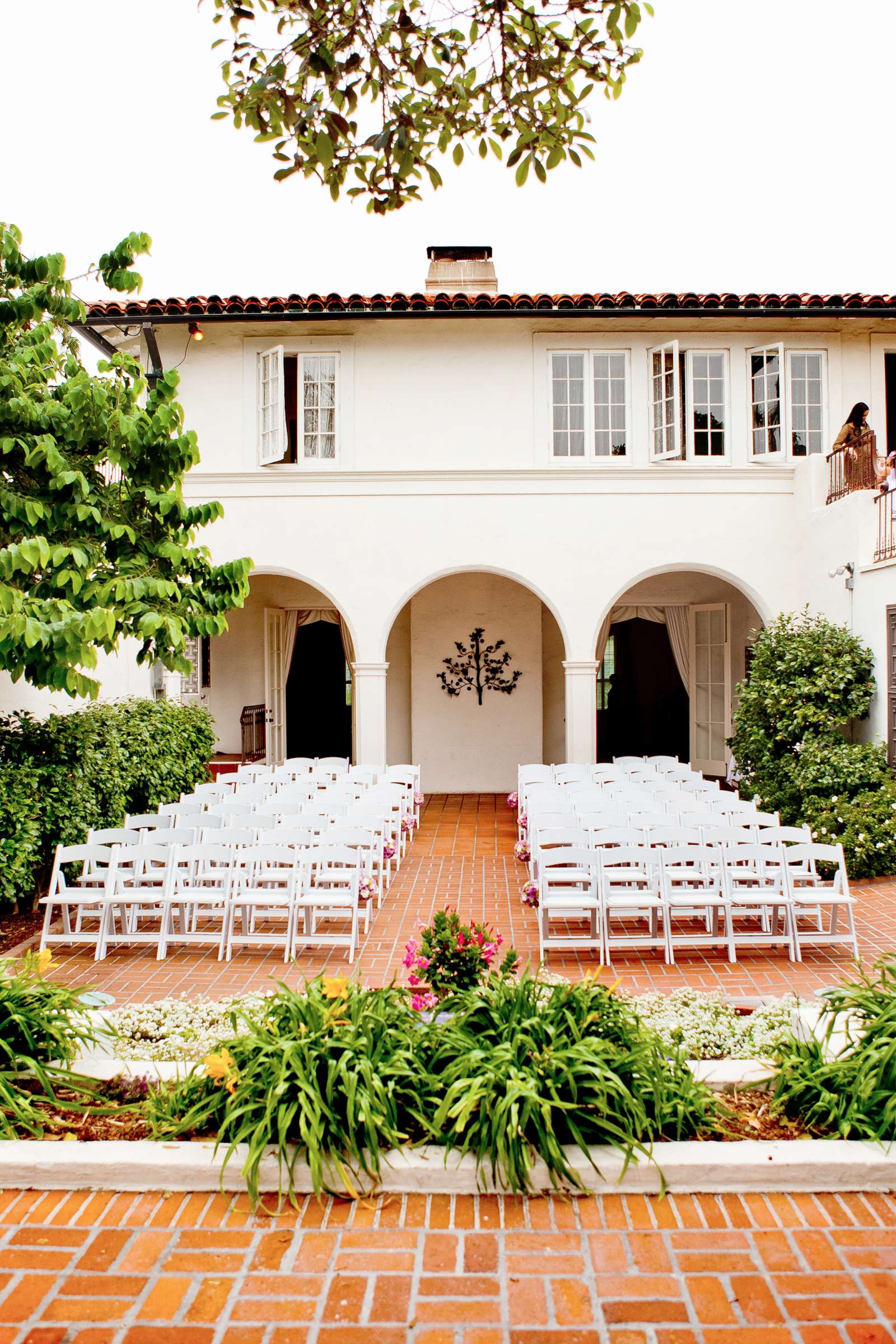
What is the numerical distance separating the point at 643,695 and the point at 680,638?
3.04 metres

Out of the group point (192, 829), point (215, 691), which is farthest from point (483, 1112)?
point (215, 691)

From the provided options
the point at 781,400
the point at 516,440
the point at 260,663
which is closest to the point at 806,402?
the point at 781,400

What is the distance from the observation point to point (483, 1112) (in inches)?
122

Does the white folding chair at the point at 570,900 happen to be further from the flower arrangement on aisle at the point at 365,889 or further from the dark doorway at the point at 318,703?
the dark doorway at the point at 318,703

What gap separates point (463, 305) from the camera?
1241 cm

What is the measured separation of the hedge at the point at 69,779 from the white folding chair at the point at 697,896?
16.2ft

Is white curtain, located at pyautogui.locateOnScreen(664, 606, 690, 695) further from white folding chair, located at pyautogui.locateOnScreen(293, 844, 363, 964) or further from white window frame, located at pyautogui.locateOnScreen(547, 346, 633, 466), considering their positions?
white folding chair, located at pyautogui.locateOnScreen(293, 844, 363, 964)

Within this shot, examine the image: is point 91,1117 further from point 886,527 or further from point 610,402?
point 610,402

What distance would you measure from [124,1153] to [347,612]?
400 inches

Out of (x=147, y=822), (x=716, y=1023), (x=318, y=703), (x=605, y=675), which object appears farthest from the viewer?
(x=318, y=703)

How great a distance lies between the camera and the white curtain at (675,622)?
53.5 ft

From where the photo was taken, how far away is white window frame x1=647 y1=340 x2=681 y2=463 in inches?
497

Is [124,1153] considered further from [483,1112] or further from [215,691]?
[215,691]

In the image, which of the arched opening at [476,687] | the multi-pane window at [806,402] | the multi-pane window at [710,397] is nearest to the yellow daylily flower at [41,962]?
the arched opening at [476,687]
